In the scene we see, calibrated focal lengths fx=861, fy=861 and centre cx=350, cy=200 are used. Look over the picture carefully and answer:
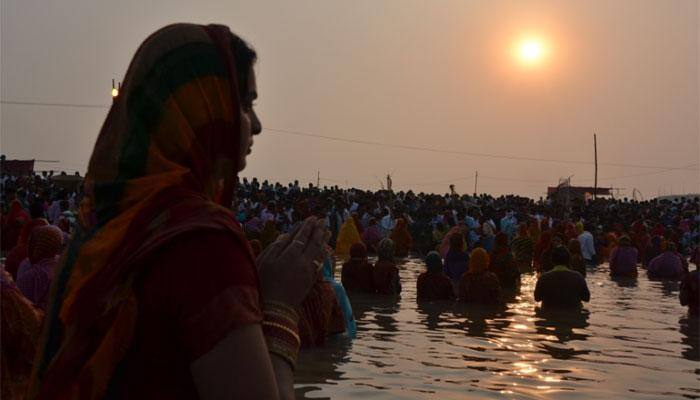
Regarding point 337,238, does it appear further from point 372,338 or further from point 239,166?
point 239,166

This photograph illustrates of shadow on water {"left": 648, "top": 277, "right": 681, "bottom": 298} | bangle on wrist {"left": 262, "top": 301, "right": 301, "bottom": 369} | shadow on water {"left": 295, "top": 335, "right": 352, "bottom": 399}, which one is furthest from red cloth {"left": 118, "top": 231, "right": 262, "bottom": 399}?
shadow on water {"left": 648, "top": 277, "right": 681, "bottom": 298}

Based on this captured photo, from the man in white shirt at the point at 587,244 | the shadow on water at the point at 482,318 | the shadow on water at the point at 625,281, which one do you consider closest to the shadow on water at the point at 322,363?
the shadow on water at the point at 482,318

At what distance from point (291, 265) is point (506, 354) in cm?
777

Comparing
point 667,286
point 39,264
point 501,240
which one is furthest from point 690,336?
point 39,264

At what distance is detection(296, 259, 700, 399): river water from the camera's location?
24.9 feet

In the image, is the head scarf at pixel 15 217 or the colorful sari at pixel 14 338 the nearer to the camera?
the colorful sari at pixel 14 338

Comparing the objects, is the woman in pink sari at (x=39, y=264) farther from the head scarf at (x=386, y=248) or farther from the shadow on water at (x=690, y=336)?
the head scarf at (x=386, y=248)

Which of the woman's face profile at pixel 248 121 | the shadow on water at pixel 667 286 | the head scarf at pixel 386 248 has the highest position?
the woman's face profile at pixel 248 121

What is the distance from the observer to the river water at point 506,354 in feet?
24.9

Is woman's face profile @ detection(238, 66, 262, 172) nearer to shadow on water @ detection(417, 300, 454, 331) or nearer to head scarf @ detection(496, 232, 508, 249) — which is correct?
shadow on water @ detection(417, 300, 454, 331)

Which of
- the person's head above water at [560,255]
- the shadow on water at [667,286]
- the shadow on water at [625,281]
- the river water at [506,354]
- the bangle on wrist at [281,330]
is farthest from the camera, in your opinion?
the shadow on water at [625,281]

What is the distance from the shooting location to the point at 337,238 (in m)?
24.6

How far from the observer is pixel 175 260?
151 centimetres

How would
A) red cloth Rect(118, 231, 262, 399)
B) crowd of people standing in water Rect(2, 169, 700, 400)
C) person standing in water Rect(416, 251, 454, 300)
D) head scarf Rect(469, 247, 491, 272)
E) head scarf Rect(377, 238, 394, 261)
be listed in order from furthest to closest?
head scarf Rect(377, 238, 394, 261) < person standing in water Rect(416, 251, 454, 300) < head scarf Rect(469, 247, 491, 272) < crowd of people standing in water Rect(2, 169, 700, 400) < red cloth Rect(118, 231, 262, 399)
